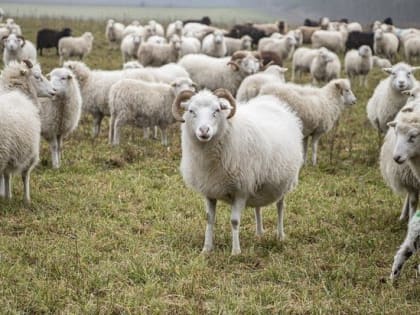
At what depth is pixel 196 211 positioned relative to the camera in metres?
7.05

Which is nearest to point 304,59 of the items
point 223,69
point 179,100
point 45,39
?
point 223,69

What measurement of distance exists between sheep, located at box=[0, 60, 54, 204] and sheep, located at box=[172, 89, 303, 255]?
6.58 ft

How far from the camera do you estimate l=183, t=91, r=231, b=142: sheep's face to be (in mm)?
5066

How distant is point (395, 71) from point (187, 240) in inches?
218

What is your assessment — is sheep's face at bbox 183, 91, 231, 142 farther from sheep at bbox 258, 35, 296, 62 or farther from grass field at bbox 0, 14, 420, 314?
sheep at bbox 258, 35, 296, 62

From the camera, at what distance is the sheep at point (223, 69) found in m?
13.8

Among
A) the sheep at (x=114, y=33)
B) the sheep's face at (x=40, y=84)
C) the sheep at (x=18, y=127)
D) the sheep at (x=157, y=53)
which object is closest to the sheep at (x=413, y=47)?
the sheep at (x=157, y=53)

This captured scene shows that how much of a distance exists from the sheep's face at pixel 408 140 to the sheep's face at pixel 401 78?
14.7 feet

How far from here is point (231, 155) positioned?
544 centimetres

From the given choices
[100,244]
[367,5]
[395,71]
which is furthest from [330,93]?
[367,5]

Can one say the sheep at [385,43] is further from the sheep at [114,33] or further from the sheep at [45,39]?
the sheep at [45,39]

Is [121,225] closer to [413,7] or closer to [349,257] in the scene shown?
[349,257]

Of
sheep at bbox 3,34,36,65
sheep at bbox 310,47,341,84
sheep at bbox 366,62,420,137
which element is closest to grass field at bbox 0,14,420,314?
sheep at bbox 366,62,420,137

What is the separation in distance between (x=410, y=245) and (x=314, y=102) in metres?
5.07
